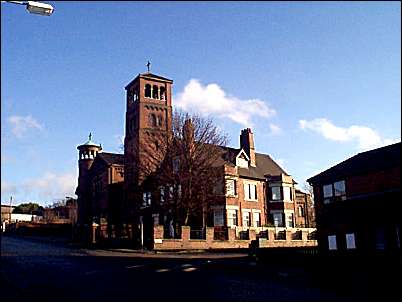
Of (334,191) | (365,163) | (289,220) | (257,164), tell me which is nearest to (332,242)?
(334,191)

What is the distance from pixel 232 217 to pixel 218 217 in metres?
1.58

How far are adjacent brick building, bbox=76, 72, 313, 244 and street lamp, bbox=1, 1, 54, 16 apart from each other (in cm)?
3203

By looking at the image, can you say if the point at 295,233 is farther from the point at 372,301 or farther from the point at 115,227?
the point at 372,301

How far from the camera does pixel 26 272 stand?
76.0ft

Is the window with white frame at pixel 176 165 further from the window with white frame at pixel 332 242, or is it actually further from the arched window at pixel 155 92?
the arched window at pixel 155 92

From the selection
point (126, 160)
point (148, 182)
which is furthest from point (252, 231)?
point (126, 160)

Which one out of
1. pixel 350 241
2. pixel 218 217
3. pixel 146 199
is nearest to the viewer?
pixel 350 241

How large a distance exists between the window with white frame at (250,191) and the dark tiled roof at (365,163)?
1714 centimetres

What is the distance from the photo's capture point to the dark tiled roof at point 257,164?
5541cm

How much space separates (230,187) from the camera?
52656 millimetres

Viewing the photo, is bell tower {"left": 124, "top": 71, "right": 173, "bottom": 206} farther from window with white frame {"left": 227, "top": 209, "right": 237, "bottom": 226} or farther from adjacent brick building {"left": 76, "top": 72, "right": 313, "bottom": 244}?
window with white frame {"left": 227, "top": 209, "right": 237, "bottom": 226}

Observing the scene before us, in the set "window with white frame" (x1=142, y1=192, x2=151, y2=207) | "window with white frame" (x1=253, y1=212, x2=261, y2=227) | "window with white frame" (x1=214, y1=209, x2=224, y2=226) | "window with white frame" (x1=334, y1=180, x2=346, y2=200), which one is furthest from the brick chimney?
"window with white frame" (x1=334, y1=180, x2=346, y2=200)

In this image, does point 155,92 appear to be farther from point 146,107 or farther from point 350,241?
point 350,241

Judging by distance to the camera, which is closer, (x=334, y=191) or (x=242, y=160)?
(x=334, y=191)
